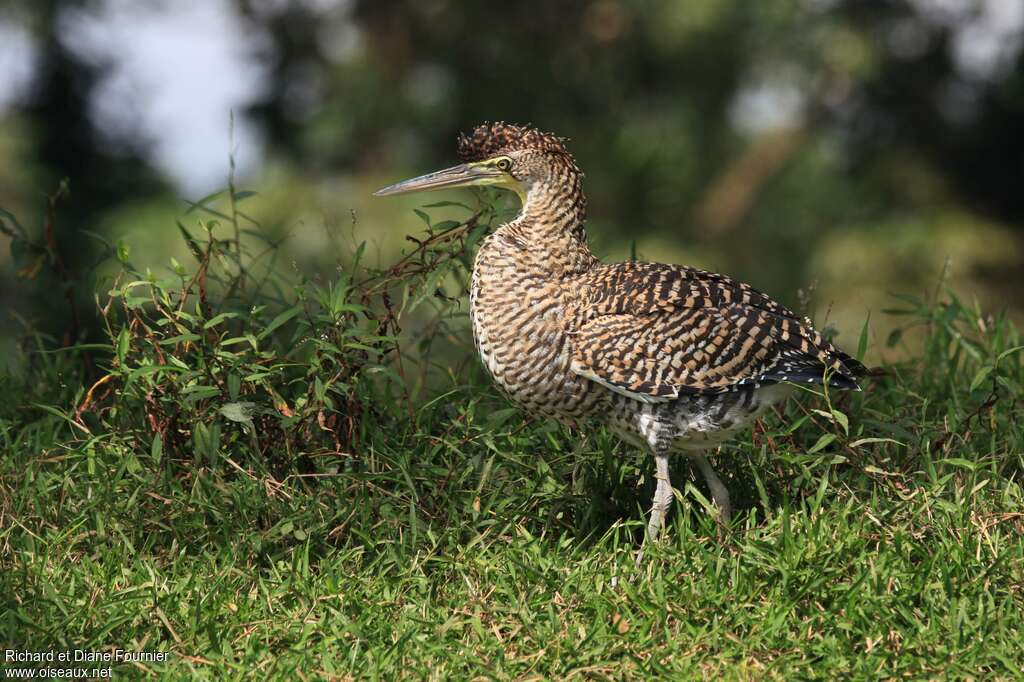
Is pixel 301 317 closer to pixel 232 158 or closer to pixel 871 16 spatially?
pixel 232 158

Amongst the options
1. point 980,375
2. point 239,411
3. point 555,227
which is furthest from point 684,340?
point 239,411

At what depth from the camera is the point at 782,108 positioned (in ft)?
63.5

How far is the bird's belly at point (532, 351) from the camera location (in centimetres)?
521

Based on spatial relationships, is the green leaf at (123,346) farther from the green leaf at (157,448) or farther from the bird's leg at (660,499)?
the bird's leg at (660,499)

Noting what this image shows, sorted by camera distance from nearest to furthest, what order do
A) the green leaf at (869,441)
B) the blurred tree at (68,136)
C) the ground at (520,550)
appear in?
1. the ground at (520,550)
2. the green leaf at (869,441)
3. the blurred tree at (68,136)

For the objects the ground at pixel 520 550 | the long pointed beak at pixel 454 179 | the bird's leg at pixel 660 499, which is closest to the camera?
the ground at pixel 520 550

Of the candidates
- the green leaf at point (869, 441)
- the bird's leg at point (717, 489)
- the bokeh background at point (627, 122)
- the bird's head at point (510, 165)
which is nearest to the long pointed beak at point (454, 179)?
the bird's head at point (510, 165)

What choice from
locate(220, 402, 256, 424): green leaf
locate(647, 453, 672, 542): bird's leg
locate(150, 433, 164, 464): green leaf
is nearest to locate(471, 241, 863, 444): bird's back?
locate(647, 453, 672, 542): bird's leg

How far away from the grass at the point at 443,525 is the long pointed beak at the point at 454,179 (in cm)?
44

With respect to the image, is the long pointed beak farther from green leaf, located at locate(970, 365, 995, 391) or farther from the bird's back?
green leaf, located at locate(970, 365, 995, 391)

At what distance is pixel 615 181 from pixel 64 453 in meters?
12.4

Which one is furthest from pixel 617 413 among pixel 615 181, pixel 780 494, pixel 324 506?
pixel 615 181

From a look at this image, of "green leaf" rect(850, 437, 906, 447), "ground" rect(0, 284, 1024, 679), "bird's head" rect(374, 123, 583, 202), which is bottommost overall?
"ground" rect(0, 284, 1024, 679)

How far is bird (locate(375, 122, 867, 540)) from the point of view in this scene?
5148 millimetres
